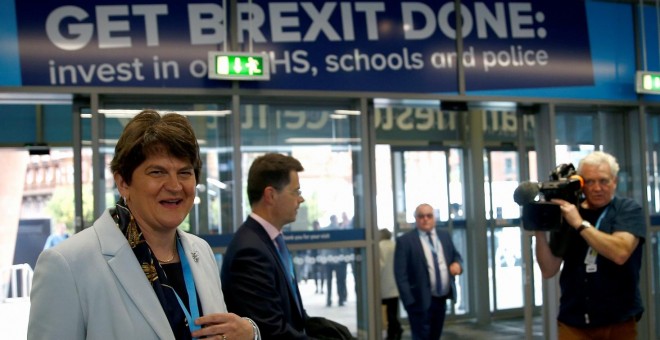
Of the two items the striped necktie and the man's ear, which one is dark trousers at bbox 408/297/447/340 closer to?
the striped necktie

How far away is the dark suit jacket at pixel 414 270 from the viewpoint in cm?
632

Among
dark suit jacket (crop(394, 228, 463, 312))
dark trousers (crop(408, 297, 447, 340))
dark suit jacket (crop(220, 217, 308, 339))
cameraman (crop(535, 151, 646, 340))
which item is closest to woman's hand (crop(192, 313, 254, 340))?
dark suit jacket (crop(220, 217, 308, 339))

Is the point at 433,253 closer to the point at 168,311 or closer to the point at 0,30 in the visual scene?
the point at 0,30

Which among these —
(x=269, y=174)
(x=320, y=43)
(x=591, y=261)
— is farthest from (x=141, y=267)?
(x=320, y=43)

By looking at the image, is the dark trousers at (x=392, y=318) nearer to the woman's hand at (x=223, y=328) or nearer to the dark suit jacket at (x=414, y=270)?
the dark suit jacket at (x=414, y=270)

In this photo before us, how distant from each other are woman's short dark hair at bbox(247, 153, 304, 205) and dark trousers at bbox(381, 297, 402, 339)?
16.1ft

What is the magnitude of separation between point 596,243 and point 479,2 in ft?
9.66

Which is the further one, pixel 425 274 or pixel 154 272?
pixel 425 274

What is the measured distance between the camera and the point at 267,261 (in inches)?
94.3

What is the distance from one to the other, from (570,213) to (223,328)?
2.21 meters

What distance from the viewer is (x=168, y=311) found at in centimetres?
158

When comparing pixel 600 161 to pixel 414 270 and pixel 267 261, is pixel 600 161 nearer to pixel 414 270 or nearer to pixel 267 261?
pixel 267 261

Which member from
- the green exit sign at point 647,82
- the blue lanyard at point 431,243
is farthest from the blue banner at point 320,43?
the blue lanyard at point 431,243

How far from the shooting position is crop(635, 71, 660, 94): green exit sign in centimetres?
584
